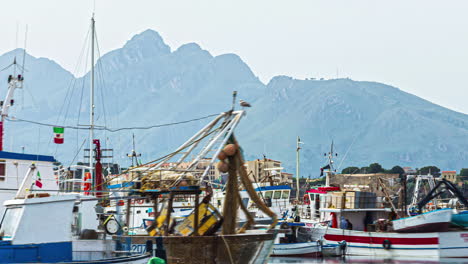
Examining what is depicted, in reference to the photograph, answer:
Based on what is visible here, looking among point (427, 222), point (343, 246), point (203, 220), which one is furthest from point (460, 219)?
point (203, 220)

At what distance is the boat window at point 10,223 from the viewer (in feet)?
83.8

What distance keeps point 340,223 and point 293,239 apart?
426 cm

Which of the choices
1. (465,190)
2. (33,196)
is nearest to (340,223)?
(33,196)

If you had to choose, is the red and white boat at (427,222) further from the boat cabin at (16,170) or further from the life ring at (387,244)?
the boat cabin at (16,170)

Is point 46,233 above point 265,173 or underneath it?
underneath

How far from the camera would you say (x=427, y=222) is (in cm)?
5053

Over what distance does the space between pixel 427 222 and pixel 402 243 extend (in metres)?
3.02

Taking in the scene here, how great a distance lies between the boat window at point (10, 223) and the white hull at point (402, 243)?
3317 cm

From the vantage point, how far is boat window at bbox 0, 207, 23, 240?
25.5 metres

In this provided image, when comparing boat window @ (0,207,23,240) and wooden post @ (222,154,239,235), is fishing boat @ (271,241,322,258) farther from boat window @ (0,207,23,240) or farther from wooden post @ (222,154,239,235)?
boat window @ (0,207,23,240)

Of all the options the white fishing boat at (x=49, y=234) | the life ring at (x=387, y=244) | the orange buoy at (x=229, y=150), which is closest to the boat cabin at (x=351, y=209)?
the life ring at (x=387, y=244)

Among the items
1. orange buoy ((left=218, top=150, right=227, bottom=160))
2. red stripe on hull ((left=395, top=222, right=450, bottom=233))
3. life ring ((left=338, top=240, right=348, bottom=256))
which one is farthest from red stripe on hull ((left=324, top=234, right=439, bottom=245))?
orange buoy ((left=218, top=150, right=227, bottom=160))

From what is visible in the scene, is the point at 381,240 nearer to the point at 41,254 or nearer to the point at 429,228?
the point at 429,228

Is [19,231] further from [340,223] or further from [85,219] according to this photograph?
[340,223]
